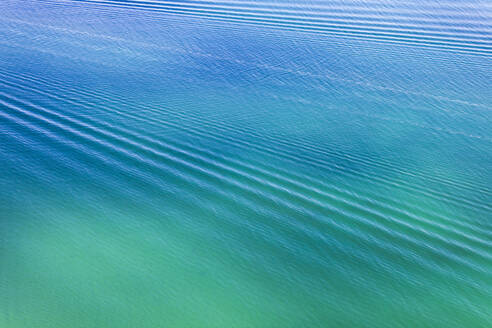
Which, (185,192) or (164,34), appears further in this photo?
(164,34)

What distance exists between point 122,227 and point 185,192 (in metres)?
0.91

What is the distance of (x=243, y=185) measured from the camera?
225 inches

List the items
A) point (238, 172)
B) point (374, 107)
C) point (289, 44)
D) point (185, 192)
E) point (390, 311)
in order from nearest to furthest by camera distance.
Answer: point (390, 311) → point (185, 192) → point (238, 172) → point (374, 107) → point (289, 44)

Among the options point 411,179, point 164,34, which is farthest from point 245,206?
point 164,34

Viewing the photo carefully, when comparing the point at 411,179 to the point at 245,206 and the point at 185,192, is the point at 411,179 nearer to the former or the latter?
the point at 245,206

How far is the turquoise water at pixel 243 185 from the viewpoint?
14.1ft

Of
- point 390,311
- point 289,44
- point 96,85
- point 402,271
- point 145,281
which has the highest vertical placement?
point 289,44

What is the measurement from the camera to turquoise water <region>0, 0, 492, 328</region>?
14.1ft

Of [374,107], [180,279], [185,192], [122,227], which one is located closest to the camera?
[180,279]

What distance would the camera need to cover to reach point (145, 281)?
447 cm

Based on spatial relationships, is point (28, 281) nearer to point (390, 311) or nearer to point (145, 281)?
point (145, 281)

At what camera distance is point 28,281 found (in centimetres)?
435

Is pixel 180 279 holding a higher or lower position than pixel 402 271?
lower

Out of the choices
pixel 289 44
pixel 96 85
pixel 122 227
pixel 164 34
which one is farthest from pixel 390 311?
pixel 164 34
